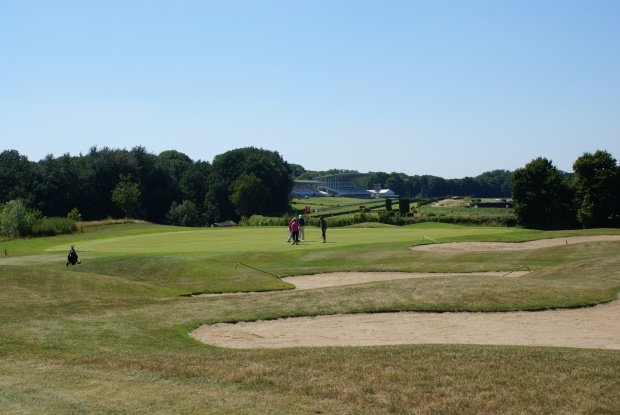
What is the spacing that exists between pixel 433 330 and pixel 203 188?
141m

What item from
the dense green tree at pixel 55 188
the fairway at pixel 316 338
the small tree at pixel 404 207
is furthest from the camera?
the dense green tree at pixel 55 188

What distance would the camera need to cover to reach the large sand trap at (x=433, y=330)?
1923 cm

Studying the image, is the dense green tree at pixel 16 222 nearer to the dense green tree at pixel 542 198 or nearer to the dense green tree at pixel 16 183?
the dense green tree at pixel 16 183

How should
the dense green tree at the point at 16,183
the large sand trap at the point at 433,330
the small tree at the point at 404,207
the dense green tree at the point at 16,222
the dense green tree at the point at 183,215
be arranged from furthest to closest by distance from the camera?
the dense green tree at the point at 183,215, the dense green tree at the point at 16,183, the small tree at the point at 404,207, the dense green tree at the point at 16,222, the large sand trap at the point at 433,330

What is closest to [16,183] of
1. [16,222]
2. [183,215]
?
[183,215]

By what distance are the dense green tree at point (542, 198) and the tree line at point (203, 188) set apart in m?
0.13

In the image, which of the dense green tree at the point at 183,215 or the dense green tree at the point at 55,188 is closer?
the dense green tree at the point at 55,188

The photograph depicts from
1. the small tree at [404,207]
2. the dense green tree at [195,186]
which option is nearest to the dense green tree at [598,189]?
the small tree at [404,207]

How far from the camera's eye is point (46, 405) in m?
11.5

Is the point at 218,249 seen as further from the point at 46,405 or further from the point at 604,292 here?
the point at 46,405

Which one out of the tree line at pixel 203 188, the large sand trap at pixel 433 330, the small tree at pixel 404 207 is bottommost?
the large sand trap at pixel 433 330

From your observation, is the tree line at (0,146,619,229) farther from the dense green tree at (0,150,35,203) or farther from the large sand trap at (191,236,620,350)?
the large sand trap at (191,236,620,350)

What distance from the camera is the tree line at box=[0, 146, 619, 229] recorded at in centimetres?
9181

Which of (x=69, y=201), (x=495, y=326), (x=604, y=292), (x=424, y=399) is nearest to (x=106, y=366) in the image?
(x=424, y=399)
